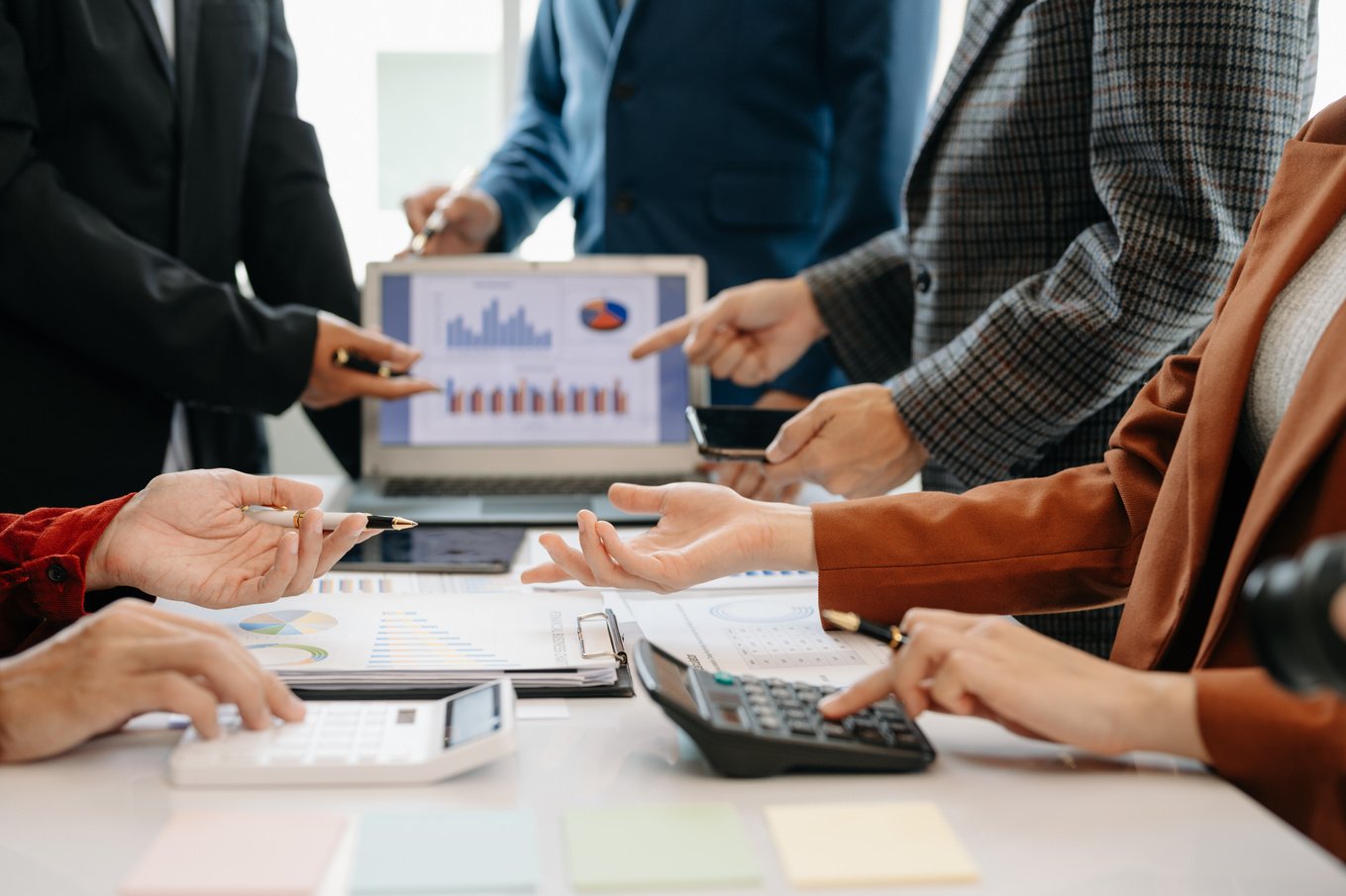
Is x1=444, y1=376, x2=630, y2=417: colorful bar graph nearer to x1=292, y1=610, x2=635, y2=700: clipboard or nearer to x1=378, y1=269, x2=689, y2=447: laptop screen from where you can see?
x1=378, y1=269, x2=689, y2=447: laptop screen

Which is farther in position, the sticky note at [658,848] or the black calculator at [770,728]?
the black calculator at [770,728]

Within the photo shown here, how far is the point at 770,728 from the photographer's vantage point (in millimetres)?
723

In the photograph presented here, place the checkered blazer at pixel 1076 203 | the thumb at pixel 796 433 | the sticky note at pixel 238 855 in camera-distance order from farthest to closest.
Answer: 1. the thumb at pixel 796 433
2. the checkered blazer at pixel 1076 203
3. the sticky note at pixel 238 855

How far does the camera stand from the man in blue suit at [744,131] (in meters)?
2.00

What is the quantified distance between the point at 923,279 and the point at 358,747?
3.49ft

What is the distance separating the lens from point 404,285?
1899 millimetres

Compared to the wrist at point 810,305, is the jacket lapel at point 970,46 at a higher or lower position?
higher

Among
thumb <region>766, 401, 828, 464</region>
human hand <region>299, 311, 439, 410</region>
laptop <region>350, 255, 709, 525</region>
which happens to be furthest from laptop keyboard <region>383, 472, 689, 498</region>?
thumb <region>766, 401, 828, 464</region>

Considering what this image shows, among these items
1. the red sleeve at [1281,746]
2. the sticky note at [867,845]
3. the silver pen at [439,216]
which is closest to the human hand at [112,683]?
the sticky note at [867,845]

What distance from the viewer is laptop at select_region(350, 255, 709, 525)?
1.87m

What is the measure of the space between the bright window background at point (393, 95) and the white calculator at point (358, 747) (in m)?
2.57

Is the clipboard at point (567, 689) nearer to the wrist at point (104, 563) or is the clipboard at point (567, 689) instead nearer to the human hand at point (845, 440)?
the wrist at point (104, 563)

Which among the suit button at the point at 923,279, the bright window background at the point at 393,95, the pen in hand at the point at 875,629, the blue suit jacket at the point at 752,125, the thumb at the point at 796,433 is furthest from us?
the bright window background at the point at 393,95

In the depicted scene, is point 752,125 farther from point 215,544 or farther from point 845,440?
point 215,544
